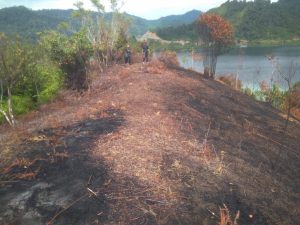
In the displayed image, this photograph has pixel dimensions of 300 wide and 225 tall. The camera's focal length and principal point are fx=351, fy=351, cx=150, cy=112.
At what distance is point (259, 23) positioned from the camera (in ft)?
494

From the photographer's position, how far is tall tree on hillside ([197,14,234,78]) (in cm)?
3334

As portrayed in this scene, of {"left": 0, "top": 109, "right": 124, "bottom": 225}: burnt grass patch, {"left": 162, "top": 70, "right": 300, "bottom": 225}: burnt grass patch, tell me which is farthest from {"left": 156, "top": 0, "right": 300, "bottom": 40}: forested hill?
{"left": 0, "top": 109, "right": 124, "bottom": 225}: burnt grass patch

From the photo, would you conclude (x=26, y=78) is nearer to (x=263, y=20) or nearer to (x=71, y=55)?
(x=71, y=55)

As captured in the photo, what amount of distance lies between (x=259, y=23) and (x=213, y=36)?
12748cm

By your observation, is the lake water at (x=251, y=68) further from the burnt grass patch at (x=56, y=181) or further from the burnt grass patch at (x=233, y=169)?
Result: the burnt grass patch at (x=56, y=181)

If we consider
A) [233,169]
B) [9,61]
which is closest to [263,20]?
[9,61]

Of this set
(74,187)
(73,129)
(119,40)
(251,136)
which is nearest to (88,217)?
(74,187)

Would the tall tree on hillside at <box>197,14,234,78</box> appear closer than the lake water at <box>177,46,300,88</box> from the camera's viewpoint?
Yes

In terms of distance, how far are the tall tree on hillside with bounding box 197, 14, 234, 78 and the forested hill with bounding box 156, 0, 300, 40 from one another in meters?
103

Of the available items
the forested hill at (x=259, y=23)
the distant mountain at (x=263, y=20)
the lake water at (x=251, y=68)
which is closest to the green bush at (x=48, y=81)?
the lake water at (x=251, y=68)

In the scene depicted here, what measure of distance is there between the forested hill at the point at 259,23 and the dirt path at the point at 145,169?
12677cm

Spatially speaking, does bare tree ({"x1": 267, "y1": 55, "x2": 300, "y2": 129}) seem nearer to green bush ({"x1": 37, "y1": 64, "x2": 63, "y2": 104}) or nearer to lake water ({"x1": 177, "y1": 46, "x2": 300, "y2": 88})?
lake water ({"x1": 177, "y1": 46, "x2": 300, "y2": 88})

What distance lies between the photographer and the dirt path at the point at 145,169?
290 inches

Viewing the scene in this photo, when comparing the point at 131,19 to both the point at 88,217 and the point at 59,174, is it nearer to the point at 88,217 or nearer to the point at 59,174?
the point at 59,174
